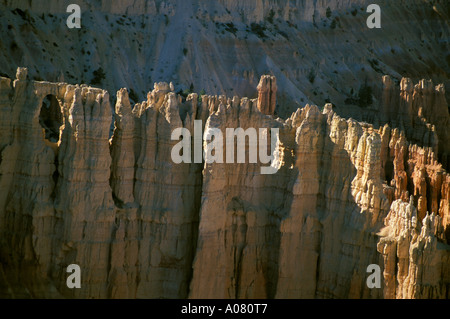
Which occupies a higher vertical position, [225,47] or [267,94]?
[225,47]

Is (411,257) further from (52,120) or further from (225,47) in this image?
(225,47)

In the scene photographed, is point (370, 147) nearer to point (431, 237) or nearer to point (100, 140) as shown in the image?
point (431, 237)

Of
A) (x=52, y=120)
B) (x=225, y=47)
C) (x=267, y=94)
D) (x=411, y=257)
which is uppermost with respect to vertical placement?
(x=225, y=47)

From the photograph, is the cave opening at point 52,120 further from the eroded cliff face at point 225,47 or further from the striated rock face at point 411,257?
the striated rock face at point 411,257

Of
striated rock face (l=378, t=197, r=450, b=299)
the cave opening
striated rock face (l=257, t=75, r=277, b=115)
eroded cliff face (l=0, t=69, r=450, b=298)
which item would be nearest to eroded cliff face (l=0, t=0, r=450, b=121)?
the cave opening

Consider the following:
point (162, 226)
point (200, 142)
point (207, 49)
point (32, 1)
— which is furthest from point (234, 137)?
point (207, 49)

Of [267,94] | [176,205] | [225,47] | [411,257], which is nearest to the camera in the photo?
[411,257]

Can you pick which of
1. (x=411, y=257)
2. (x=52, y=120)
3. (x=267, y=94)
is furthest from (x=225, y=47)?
(x=411, y=257)

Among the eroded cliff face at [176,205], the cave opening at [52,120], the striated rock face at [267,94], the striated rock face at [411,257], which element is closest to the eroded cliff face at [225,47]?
the cave opening at [52,120]
